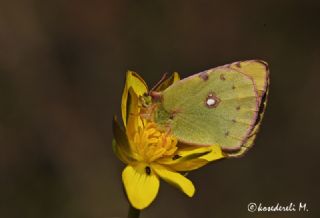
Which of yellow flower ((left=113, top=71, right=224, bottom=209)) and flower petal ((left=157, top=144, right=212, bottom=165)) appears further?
flower petal ((left=157, top=144, right=212, bottom=165))

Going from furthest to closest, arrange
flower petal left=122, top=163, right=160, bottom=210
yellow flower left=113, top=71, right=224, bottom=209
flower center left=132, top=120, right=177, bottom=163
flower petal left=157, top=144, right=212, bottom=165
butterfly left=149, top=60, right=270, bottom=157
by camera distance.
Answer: butterfly left=149, top=60, right=270, bottom=157 < flower center left=132, top=120, right=177, bottom=163 < flower petal left=157, top=144, right=212, bottom=165 < yellow flower left=113, top=71, right=224, bottom=209 < flower petal left=122, top=163, right=160, bottom=210

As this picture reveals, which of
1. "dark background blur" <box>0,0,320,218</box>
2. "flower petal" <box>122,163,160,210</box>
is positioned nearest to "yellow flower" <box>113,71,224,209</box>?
"flower petal" <box>122,163,160,210</box>

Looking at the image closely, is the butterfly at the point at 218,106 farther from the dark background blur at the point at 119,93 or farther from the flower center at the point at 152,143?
the dark background blur at the point at 119,93

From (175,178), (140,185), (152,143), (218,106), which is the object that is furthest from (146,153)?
(218,106)

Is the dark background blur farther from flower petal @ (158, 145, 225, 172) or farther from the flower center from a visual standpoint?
flower petal @ (158, 145, 225, 172)

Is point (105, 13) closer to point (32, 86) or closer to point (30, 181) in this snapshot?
point (32, 86)

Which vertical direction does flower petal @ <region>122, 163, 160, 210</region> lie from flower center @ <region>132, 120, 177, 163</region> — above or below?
below

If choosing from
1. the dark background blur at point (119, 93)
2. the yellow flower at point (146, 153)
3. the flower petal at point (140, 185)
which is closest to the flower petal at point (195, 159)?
the yellow flower at point (146, 153)
